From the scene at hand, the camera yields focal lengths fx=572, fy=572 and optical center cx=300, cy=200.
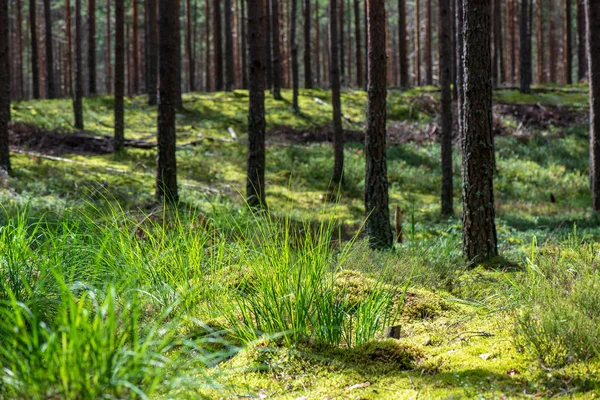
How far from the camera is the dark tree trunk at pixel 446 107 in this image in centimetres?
1409

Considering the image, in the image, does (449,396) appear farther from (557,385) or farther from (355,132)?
(355,132)

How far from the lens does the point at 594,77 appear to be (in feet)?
41.6

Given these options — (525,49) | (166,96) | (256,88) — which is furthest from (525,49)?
(166,96)

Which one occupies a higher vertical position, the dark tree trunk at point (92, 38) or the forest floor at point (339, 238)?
the dark tree trunk at point (92, 38)

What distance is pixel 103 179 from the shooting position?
13.4 metres

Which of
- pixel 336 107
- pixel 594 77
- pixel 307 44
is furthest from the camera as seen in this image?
pixel 307 44

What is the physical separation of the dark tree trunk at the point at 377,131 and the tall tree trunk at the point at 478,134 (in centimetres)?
176

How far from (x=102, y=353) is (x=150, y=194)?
11.2m

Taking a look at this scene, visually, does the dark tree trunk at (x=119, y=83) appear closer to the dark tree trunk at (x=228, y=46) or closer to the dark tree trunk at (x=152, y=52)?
the dark tree trunk at (x=152, y=52)

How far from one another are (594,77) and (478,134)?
25.1 ft

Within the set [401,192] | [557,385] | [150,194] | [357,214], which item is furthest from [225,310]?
[401,192]

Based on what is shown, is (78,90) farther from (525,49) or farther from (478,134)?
(525,49)

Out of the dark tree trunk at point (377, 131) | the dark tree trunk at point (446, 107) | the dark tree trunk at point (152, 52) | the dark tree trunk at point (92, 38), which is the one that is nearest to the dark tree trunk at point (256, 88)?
the dark tree trunk at point (377, 131)

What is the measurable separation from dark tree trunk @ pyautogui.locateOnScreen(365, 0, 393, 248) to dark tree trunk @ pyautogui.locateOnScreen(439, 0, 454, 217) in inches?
228
